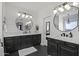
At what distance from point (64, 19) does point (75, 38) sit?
1.06m

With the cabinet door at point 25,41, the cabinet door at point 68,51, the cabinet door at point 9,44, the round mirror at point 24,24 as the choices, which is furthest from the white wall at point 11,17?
the cabinet door at point 68,51

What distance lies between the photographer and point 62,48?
2.97 meters

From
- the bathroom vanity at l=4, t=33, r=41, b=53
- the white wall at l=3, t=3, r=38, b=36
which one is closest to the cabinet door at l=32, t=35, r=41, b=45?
the bathroom vanity at l=4, t=33, r=41, b=53

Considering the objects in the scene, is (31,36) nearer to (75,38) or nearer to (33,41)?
(33,41)

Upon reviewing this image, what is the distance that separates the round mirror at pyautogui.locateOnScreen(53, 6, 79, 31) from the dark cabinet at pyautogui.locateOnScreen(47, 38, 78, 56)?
0.84 metres

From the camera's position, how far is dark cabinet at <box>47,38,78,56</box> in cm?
253

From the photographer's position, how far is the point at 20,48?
4.86m

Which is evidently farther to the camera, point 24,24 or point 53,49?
point 24,24

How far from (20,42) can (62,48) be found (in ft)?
9.24

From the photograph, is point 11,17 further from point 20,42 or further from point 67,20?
point 67,20

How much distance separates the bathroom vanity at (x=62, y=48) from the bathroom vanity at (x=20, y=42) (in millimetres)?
2050

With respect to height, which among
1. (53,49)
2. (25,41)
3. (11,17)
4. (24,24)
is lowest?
(53,49)

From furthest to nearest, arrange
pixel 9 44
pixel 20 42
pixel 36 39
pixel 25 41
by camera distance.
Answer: pixel 36 39 → pixel 25 41 → pixel 20 42 → pixel 9 44

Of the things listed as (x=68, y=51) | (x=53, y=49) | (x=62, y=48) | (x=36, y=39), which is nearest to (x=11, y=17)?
(x=36, y=39)
